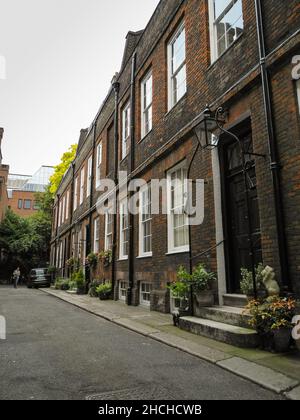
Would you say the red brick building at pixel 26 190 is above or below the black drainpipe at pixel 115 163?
above

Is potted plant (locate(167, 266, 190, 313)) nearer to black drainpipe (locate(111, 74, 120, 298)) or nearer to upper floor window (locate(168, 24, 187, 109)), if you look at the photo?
upper floor window (locate(168, 24, 187, 109))

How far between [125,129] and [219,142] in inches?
270

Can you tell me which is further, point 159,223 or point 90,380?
point 159,223

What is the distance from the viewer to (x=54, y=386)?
11.0ft

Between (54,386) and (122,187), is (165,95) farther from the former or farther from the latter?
(54,386)

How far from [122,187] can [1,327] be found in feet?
22.5

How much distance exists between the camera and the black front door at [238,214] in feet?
19.9

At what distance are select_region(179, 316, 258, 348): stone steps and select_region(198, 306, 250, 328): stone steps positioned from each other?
75 millimetres

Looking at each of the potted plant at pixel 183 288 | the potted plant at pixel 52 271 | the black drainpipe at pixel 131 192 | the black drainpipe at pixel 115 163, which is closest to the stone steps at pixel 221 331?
the potted plant at pixel 183 288

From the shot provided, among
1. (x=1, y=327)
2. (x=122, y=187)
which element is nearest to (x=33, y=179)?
(x=122, y=187)

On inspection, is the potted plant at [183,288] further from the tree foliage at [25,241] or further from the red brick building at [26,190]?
the red brick building at [26,190]

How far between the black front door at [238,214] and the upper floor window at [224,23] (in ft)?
7.62

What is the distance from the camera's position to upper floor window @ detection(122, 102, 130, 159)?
42.2 feet

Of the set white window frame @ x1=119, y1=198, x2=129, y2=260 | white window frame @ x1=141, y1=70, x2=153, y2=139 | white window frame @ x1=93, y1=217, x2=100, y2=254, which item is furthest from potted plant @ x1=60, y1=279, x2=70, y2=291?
white window frame @ x1=141, y1=70, x2=153, y2=139
